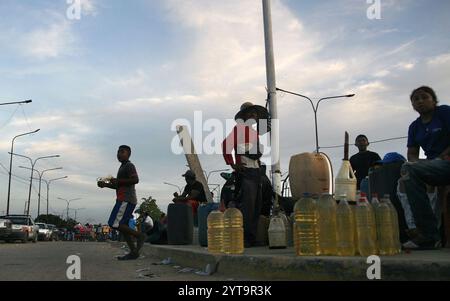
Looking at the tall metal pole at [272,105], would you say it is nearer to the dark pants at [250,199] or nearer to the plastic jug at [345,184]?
the dark pants at [250,199]

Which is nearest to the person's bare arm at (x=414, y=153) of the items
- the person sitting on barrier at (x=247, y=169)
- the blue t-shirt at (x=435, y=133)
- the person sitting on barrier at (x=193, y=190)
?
A: the blue t-shirt at (x=435, y=133)

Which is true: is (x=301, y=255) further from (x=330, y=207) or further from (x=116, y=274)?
(x=116, y=274)

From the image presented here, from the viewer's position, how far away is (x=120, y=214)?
7.42 m

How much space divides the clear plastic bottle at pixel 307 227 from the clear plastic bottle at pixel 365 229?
435mm

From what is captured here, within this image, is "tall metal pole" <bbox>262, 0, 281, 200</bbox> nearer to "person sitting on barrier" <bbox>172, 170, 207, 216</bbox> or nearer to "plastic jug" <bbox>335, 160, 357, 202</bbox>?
"person sitting on barrier" <bbox>172, 170, 207, 216</bbox>

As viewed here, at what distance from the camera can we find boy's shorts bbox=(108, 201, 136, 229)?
739cm

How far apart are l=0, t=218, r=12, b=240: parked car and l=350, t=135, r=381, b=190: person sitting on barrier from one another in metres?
22.8

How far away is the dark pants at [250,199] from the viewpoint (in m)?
6.18

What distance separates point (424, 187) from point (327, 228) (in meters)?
1.15

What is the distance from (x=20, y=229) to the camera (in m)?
26.9

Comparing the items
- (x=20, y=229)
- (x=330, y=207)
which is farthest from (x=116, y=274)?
(x=20, y=229)

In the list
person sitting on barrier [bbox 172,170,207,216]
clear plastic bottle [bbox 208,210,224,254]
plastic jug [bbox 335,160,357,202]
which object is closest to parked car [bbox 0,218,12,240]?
person sitting on barrier [bbox 172,170,207,216]
